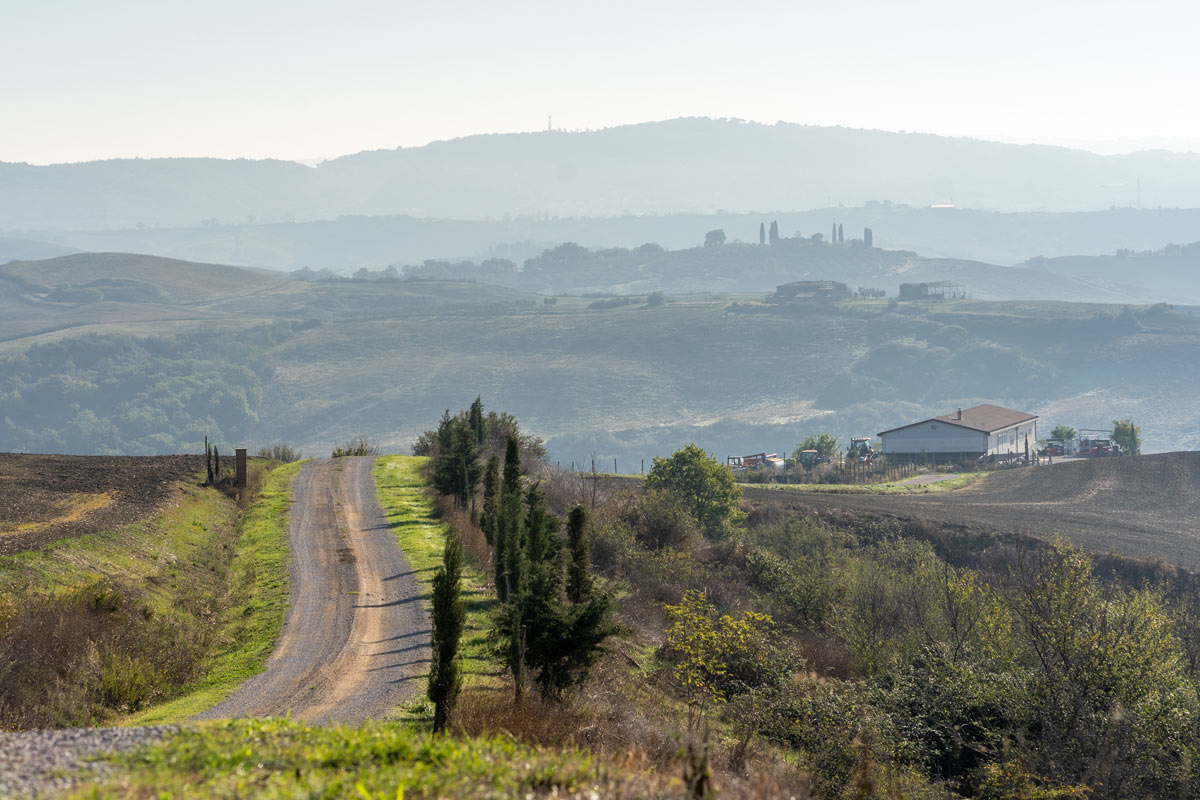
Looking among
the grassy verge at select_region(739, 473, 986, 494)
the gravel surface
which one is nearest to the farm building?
the grassy verge at select_region(739, 473, 986, 494)

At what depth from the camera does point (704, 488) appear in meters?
50.6

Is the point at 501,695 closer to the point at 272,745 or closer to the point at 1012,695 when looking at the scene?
the point at 272,745

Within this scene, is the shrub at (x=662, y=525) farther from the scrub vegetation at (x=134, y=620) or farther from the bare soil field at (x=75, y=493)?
the bare soil field at (x=75, y=493)

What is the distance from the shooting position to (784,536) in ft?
155

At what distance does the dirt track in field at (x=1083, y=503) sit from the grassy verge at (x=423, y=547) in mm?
22694

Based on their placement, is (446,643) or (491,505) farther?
(491,505)

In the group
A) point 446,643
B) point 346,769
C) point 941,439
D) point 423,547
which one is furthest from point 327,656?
Answer: point 941,439

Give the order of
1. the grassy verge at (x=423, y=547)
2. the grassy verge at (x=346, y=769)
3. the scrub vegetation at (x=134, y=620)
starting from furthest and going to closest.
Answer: the grassy verge at (x=423, y=547) < the scrub vegetation at (x=134, y=620) < the grassy verge at (x=346, y=769)

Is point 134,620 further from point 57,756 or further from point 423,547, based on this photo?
point 57,756

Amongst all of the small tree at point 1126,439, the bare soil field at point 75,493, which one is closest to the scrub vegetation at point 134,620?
the bare soil field at point 75,493

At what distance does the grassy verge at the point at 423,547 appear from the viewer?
18.7 m

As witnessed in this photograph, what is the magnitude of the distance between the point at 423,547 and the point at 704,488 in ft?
74.5

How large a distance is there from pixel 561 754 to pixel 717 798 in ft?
5.36

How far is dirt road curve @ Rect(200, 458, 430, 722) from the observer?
639 inches
